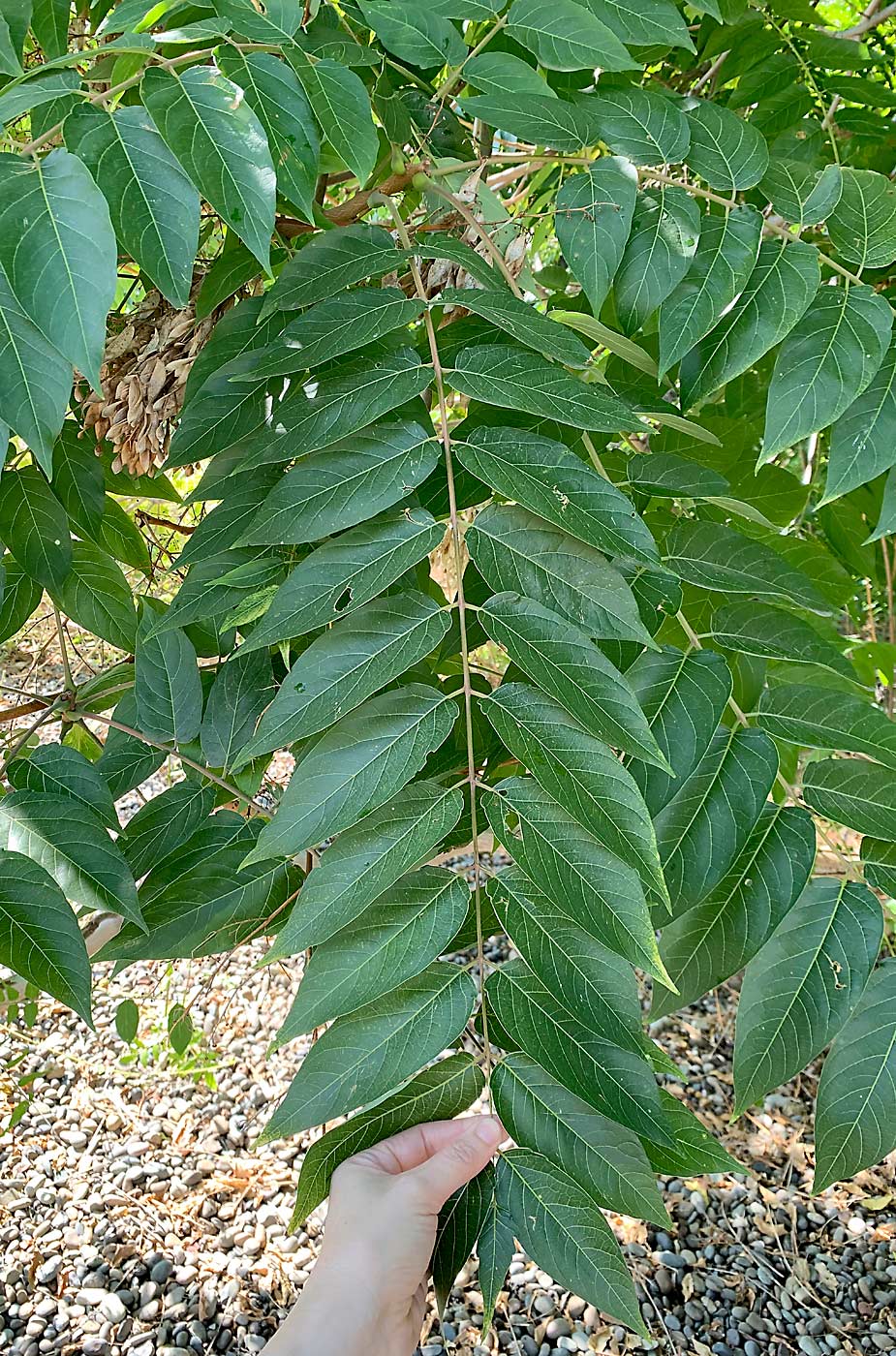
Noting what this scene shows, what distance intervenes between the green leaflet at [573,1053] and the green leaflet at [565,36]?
0.59m

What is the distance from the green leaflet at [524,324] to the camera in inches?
23.5

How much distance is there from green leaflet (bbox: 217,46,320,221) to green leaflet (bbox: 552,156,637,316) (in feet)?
0.58

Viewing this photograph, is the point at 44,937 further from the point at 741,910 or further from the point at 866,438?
the point at 866,438

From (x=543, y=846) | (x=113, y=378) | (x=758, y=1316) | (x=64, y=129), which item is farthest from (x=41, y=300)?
(x=758, y=1316)

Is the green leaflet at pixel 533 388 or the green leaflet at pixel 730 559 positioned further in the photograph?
the green leaflet at pixel 730 559

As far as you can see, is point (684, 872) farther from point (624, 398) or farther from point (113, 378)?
point (113, 378)

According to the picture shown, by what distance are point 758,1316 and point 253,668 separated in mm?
1608

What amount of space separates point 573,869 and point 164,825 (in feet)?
1.31

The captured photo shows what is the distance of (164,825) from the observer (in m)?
0.82

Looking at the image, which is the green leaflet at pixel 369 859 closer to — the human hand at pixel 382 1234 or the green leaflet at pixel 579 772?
the green leaflet at pixel 579 772

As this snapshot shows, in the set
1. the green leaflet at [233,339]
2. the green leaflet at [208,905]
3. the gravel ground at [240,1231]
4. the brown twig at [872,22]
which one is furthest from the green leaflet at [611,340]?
the gravel ground at [240,1231]

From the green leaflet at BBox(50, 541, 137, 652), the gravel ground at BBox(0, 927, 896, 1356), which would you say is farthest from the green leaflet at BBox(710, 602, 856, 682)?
the gravel ground at BBox(0, 927, 896, 1356)

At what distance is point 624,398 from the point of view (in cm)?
76

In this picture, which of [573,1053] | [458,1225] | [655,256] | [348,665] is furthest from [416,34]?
[458,1225]
